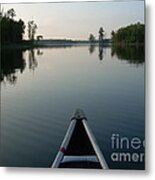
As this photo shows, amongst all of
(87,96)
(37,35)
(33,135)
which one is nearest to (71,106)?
(87,96)

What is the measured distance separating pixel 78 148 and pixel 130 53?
45 cm

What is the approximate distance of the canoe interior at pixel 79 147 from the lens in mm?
1958

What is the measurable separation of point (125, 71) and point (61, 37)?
308 mm

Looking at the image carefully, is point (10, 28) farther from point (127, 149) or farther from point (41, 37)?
point (127, 149)

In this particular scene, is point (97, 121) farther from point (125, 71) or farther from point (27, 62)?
point (27, 62)

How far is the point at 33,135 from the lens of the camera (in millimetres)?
1996

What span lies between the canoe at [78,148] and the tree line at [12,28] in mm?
401

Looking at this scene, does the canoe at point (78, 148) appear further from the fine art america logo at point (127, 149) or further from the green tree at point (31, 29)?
the green tree at point (31, 29)

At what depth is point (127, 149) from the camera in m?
1.93

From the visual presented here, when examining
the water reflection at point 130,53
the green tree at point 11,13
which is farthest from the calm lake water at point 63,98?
the green tree at point 11,13

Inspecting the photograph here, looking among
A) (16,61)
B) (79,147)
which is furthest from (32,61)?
(79,147)

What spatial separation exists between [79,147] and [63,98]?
22 centimetres

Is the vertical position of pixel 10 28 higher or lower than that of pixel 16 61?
higher

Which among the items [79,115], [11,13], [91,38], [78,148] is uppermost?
[11,13]
